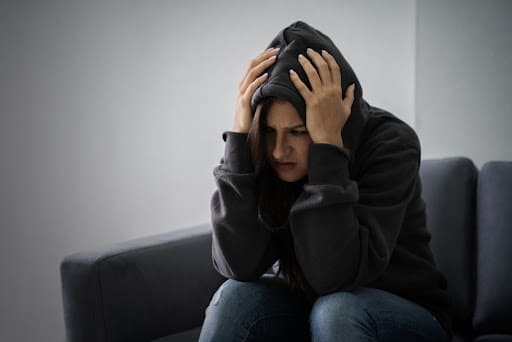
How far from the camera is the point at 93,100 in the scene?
1926 millimetres

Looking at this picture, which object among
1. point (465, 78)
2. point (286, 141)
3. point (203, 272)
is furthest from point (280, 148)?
point (465, 78)

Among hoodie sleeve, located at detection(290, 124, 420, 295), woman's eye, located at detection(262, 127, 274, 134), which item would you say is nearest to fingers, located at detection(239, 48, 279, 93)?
woman's eye, located at detection(262, 127, 274, 134)

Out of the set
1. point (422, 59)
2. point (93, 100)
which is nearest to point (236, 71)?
point (93, 100)

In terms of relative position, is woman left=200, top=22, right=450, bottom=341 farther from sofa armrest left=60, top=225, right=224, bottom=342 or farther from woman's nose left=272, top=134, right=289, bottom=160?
sofa armrest left=60, top=225, right=224, bottom=342

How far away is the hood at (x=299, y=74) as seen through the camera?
1174 millimetres

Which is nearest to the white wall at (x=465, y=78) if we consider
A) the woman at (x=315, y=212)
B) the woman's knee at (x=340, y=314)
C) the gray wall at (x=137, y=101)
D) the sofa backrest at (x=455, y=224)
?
the gray wall at (x=137, y=101)

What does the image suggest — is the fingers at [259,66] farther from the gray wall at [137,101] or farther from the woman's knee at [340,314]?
the gray wall at [137,101]

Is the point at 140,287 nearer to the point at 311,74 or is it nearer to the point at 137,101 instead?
the point at 311,74

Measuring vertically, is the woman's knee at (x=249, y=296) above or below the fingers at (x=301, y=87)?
below

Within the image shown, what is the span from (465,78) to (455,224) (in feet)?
1.56

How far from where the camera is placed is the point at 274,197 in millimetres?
1287

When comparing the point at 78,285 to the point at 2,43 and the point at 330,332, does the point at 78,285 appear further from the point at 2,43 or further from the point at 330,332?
the point at 2,43

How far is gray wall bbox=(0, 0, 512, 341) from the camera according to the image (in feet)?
5.66

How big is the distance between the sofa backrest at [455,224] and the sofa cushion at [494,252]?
0.02 m
